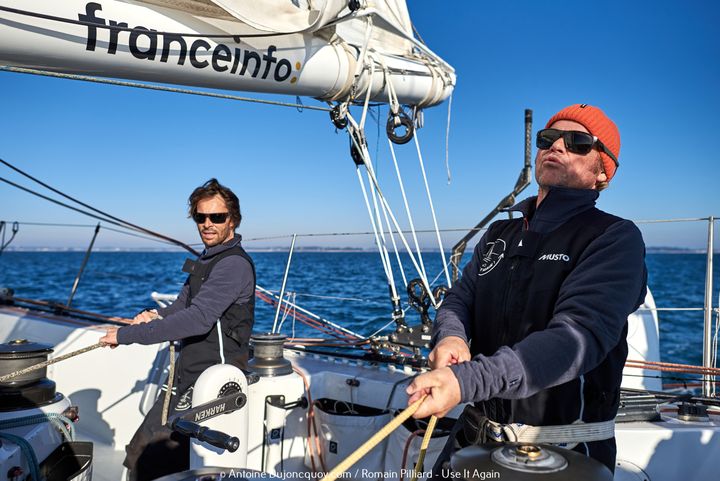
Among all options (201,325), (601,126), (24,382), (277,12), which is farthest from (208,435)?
(277,12)

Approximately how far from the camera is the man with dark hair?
8.51 feet

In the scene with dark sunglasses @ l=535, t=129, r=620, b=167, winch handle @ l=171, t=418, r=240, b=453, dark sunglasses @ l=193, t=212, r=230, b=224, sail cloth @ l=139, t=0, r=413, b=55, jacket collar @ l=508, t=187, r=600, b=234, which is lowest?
winch handle @ l=171, t=418, r=240, b=453

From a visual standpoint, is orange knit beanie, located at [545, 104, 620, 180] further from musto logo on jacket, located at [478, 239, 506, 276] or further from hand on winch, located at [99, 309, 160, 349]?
hand on winch, located at [99, 309, 160, 349]

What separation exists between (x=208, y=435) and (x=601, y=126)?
1674mm

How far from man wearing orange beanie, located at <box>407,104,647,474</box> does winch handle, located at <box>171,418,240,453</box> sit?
0.73 m

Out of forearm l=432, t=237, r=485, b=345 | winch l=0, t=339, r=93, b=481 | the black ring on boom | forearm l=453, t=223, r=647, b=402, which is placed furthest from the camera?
the black ring on boom

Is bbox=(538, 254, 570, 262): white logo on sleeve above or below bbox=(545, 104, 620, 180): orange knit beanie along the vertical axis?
below

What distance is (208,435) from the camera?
207cm

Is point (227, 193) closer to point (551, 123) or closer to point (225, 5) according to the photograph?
point (225, 5)

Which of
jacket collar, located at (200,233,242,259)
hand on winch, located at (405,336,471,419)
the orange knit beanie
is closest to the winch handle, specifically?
jacket collar, located at (200,233,242,259)

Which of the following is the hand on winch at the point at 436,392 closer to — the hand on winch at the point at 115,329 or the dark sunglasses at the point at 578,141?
the dark sunglasses at the point at 578,141

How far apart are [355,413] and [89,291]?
21.1m

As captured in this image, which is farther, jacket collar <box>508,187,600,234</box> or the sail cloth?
the sail cloth

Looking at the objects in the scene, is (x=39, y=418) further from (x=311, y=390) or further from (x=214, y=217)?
(x=311, y=390)
